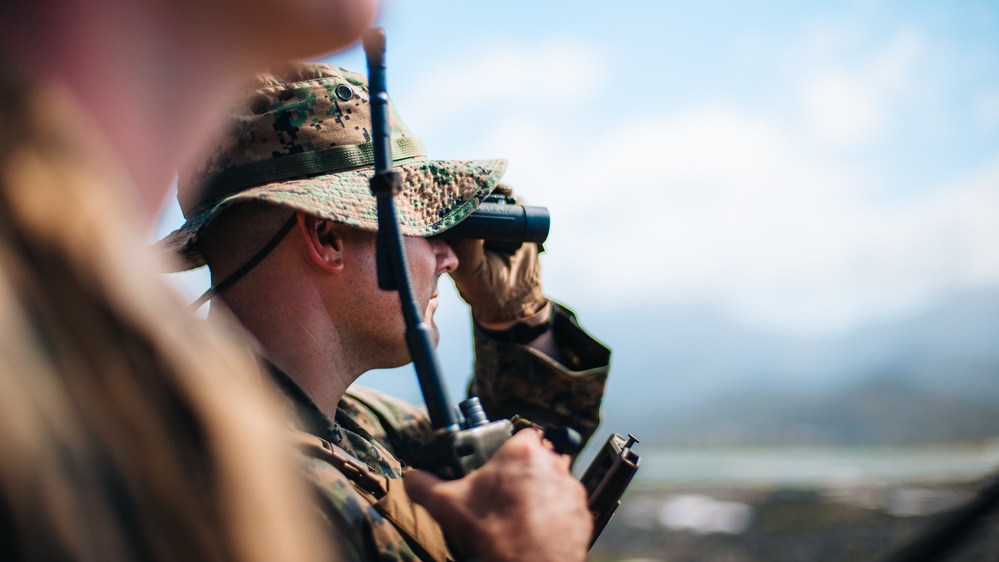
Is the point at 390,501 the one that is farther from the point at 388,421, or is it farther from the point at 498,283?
the point at 498,283

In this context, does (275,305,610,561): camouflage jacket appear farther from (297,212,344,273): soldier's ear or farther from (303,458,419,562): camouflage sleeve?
(303,458,419,562): camouflage sleeve

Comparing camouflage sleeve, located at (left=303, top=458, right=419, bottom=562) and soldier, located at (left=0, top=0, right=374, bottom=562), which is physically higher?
soldier, located at (left=0, top=0, right=374, bottom=562)

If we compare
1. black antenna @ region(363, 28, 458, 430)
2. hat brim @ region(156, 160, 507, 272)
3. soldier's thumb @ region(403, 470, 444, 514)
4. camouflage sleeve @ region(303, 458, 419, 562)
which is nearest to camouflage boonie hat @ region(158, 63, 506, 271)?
hat brim @ region(156, 160, 507, 272)

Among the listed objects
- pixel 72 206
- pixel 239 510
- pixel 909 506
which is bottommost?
pixel 909 506

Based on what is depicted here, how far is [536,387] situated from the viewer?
3467 mm

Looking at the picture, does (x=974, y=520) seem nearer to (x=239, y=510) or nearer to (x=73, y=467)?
(x=239, y=510)

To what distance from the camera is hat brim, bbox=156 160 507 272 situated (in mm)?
2373

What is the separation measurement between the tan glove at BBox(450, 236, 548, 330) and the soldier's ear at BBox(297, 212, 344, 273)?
0.74m

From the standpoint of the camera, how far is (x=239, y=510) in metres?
0.71

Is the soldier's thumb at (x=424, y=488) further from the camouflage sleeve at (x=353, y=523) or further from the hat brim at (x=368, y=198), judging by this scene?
the hat brim at (x=368, y=198)

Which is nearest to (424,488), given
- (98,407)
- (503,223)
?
(98,407)

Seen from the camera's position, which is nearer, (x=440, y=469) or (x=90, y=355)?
(x=90, y=355)

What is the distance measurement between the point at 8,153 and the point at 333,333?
2.00 metres

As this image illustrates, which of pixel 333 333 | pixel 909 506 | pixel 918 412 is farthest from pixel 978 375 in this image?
pixel 333 333
